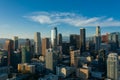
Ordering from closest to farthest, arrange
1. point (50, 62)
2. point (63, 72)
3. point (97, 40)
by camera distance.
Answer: point (63, 72), point (50, 62), point (97, 40)

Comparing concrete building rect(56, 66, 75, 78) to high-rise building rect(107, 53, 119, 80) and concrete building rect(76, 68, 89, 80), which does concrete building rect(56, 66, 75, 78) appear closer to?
concrete building rect(76, 68, 89, 80)

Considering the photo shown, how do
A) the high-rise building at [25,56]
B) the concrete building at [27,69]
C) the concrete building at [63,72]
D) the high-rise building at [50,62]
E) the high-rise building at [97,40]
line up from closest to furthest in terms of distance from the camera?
the concrete building at [63,72]
the concrete building at [27,69]
the high-rise building at [50,62]
the high-rise building at [25,56]
the high-rise building at [97,40]

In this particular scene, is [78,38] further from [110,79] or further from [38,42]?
[110,79]

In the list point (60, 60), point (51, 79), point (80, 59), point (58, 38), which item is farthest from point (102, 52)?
point (58, 38)

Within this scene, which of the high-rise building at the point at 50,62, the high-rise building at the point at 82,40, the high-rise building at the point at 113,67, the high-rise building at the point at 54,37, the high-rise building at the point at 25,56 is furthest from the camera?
the high-rise building at the point at 54,37

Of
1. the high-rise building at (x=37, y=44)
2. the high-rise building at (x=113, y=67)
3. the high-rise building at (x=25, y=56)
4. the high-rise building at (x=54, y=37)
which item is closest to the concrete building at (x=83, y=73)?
the high-rise building at (x=113, y=67)

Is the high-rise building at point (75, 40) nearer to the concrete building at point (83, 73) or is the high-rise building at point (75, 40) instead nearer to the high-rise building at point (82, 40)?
the high-rise building at point (82, 40)

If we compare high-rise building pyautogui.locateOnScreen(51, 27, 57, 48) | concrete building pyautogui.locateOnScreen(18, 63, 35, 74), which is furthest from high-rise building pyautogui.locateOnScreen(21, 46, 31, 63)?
high-rise building pyautogui.locateOnScreen(51, 27, 57, 48)

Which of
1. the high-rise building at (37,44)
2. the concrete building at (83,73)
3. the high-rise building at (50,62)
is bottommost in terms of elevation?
the concrete building at (83,73)

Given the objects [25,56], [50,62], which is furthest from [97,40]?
[50,62]

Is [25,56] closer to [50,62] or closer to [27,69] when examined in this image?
[27,69]

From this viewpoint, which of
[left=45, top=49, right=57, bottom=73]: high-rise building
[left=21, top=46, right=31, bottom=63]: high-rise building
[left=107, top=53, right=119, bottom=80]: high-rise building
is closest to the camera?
[left=107, top=53, right=119, bottom=80]: high-rise building
